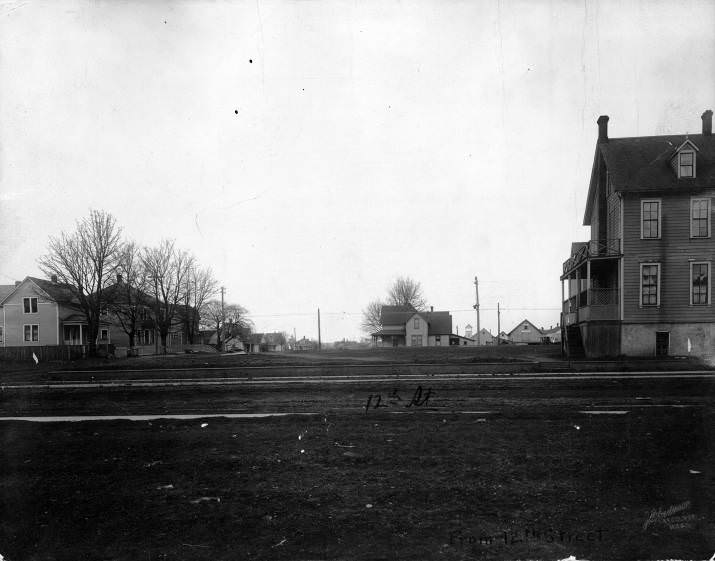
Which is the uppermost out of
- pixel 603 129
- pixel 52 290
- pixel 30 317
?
pixel 603 129

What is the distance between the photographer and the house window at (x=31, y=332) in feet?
182

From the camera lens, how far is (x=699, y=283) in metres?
25.2

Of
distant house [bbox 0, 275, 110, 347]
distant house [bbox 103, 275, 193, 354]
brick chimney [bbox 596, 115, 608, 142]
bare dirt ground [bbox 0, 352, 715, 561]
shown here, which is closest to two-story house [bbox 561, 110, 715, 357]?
brick chimney [bbox 596, 115, 608, 142]

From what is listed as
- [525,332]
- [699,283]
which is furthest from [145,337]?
[525,332]

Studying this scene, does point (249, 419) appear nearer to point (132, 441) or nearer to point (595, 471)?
point (132, 441)

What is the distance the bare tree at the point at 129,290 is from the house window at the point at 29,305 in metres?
9.57

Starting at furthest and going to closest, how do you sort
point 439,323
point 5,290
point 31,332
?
point 439,323
point 5,290
point 31,332

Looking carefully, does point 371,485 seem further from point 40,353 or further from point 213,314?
point 213,314

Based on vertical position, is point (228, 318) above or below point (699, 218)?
below

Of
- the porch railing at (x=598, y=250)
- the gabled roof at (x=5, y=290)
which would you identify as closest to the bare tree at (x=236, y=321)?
the gabled roof at (x=5, y=290)

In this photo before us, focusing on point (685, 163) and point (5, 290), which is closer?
point (685, 163)

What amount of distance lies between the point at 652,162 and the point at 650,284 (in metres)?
6.60

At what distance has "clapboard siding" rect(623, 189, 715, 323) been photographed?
25047mm

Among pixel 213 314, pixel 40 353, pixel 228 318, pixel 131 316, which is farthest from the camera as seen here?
pixel 228 318
